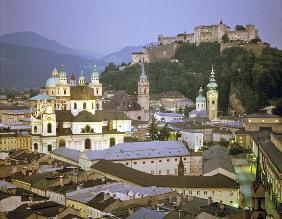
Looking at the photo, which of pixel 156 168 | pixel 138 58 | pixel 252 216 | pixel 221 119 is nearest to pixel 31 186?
pixel 156 168

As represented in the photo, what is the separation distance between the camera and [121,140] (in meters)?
24.2

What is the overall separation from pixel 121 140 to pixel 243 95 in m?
12.4

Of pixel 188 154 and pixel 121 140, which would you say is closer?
pixel 188 154

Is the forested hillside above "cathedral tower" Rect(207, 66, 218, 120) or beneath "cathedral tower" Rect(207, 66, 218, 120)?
above

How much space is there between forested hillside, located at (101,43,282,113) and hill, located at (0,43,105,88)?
10632 mm

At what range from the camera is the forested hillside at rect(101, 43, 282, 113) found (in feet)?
112

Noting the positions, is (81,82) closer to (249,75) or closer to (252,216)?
(249,75)

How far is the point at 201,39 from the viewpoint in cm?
4331

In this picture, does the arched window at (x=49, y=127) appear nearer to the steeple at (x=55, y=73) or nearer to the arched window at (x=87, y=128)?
the arched window at (x=87, y=128)

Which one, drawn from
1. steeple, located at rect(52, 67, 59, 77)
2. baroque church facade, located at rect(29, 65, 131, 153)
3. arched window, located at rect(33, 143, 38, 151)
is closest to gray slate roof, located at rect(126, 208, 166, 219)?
baroque church facade, located at rect(29, 65, 131, 153)

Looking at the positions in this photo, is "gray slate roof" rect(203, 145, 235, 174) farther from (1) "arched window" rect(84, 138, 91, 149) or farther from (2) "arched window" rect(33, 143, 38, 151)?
(2) "arched window" rect(33, 143, 38, 151)

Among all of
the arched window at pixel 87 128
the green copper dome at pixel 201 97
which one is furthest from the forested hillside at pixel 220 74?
the arched window at pixel 87 128

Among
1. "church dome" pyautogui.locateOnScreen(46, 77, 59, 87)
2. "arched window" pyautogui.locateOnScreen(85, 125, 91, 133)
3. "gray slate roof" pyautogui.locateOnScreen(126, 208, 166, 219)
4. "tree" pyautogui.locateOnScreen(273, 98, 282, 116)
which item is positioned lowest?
Answer: "gray slate roof" pyautogui.locateOnScreen(126, 208, 166, 219)

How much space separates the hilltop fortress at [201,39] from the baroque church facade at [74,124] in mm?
16948
